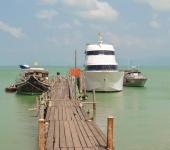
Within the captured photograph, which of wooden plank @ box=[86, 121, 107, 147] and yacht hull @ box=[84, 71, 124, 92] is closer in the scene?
wooden plank @ box=[86, 121, 107, 147]

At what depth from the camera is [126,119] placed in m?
23.0

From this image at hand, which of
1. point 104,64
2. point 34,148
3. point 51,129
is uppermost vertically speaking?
point 104,64

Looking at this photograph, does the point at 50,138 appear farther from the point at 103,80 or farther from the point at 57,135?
the point at 103,80

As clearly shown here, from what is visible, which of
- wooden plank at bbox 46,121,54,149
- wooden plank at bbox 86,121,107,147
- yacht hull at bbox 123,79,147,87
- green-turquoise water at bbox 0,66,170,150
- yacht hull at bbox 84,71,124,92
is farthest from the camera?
yacht hull at bbox 123,79,147,87

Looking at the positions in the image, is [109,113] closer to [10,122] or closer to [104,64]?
[10,122]

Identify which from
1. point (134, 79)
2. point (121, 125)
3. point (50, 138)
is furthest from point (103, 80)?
point (50, 138)

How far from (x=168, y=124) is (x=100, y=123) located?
4719mm

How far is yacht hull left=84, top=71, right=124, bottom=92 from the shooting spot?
3906 centimetres

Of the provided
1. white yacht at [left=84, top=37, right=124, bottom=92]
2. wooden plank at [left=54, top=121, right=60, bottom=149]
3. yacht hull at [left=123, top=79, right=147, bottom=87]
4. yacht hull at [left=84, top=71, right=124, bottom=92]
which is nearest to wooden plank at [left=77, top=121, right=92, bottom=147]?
wooden plank at [left=54, top=121, right=60, bottom=149]

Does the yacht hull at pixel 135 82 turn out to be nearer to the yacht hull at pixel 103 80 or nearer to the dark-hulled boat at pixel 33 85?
the yacht hull at pixel 103 80

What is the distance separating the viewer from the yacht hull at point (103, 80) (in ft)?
128

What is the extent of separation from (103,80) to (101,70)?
4.49 feet

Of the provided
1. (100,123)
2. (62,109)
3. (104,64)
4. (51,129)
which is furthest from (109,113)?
(104,64)

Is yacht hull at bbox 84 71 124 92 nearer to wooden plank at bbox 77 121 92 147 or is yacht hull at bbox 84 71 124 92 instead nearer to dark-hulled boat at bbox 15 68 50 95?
dark-hulled boat at bbox 15 68 50 95
